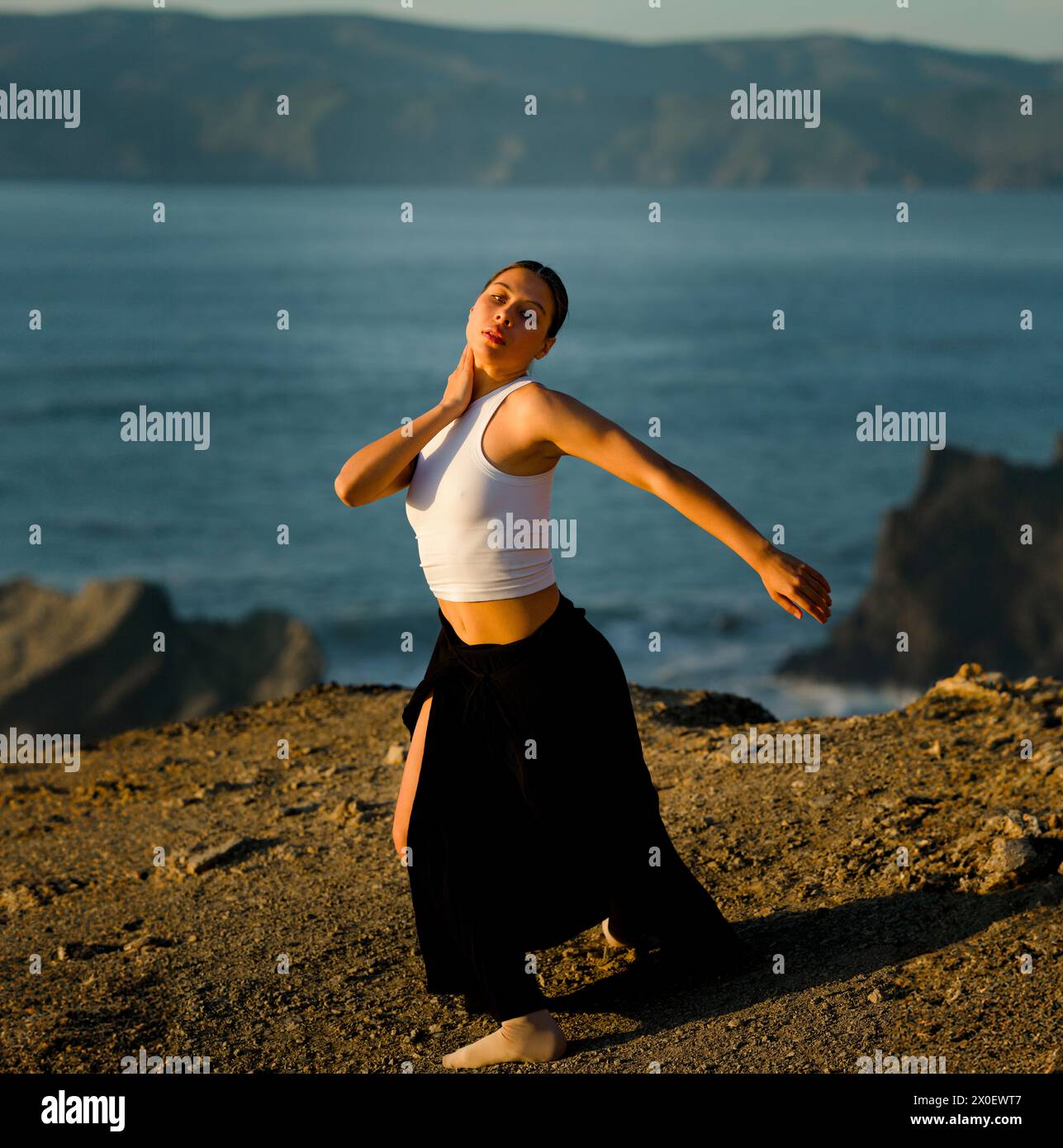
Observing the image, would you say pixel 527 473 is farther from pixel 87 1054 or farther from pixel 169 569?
pixel 169 569

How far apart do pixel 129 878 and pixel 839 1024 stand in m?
→ 3.36

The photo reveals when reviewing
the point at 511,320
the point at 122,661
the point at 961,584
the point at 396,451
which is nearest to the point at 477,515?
the point at 396,451

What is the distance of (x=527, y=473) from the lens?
14.3 ft

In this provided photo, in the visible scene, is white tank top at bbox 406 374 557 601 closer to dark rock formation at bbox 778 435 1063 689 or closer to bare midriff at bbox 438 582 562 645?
bare midriff at bbox 438 582 562 645

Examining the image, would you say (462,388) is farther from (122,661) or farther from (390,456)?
(122,661)

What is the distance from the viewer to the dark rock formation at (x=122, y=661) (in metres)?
20.5

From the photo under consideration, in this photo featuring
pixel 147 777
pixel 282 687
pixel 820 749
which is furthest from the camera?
pixel 282 687

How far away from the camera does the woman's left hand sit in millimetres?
3912

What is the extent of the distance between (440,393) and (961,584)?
43.1 metres

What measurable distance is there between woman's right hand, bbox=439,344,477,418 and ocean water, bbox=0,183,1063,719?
16636 mm

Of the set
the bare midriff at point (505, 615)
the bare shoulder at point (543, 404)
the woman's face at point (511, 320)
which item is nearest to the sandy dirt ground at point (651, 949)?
the bare midriff at point (505, 615)

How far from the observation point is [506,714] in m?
4.56

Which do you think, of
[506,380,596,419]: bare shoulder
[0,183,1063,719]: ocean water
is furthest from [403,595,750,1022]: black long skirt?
[0,183,1063,719]: ocean water

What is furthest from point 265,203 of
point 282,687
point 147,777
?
point 147,777
